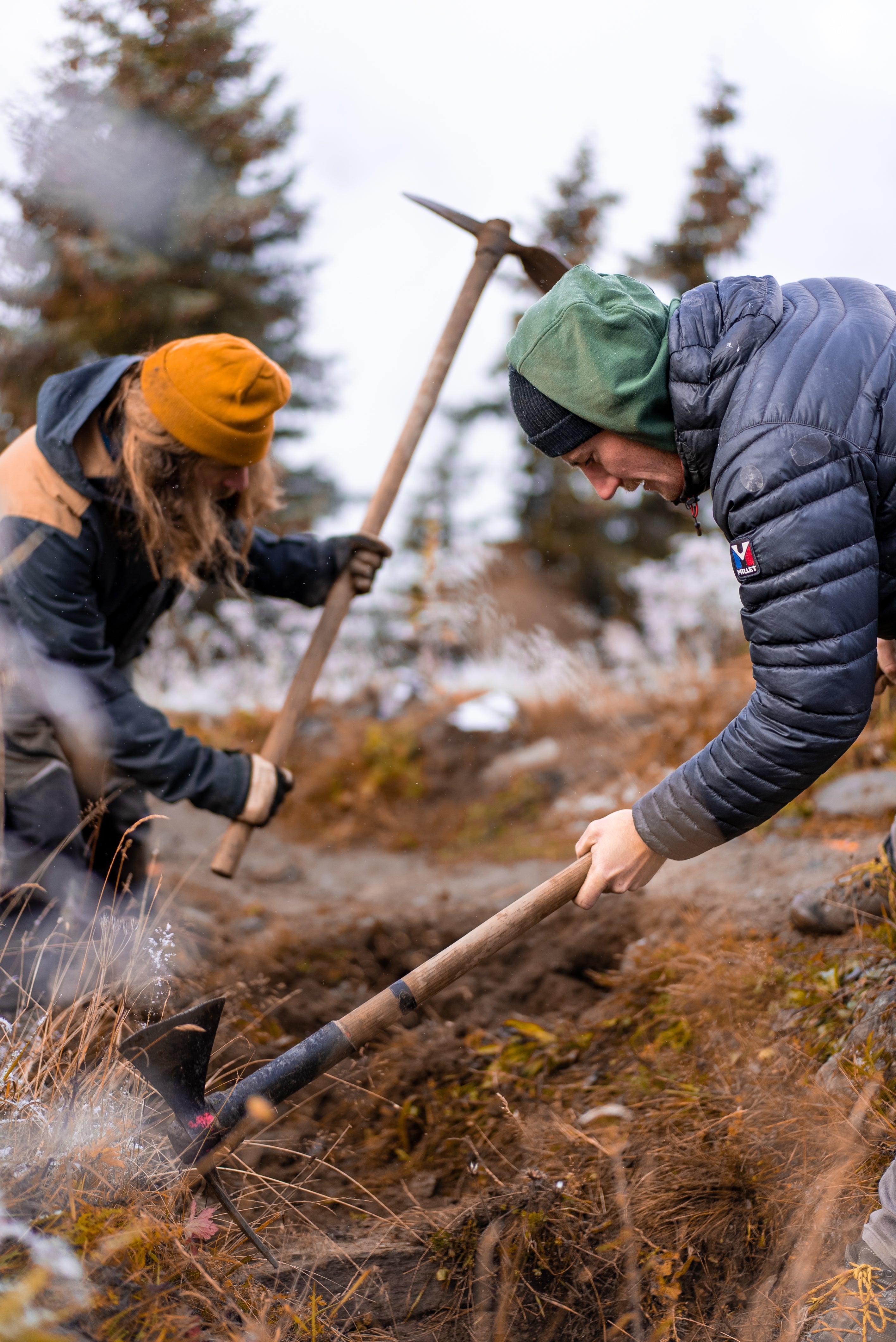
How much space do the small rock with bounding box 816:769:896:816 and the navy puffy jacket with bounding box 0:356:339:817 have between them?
305cm

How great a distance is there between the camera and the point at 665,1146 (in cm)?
229

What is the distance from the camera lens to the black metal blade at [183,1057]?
1942mm

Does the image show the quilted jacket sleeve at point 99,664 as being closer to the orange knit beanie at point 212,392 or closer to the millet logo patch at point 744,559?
the orange knit beanie at point 212,392

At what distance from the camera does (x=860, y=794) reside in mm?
4625

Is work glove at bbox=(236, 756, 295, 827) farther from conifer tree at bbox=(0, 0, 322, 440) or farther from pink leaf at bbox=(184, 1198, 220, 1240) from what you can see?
conifer tree at bbox=(0, 0, 322, 440)

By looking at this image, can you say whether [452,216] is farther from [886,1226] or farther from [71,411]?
[886,1226]

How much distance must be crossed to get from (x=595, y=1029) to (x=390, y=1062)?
70cm

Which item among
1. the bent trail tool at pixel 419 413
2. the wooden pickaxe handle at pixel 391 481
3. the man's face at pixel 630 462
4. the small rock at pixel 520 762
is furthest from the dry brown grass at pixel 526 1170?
the small rock at pixel 520 762

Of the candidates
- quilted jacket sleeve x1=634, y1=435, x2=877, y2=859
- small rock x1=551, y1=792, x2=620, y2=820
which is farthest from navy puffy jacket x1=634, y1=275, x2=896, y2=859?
small rock x1=551, y1=792, x2=620, y2=820

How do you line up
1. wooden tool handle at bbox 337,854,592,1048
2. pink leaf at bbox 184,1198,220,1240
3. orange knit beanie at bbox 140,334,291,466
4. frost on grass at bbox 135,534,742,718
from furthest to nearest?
1. frost on grass at bbox 135,534,742,718
2. orange knit beanie at bbox 140,334,291,466
3. wooden tool handle at bbox 337,854,592,1048
4. pink leaf at bbox 184,1198,220,1240

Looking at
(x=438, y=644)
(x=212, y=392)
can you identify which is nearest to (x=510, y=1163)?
(x=212, y=392)

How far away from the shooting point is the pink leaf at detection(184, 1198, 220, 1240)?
1.78 m

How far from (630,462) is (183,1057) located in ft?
5.32

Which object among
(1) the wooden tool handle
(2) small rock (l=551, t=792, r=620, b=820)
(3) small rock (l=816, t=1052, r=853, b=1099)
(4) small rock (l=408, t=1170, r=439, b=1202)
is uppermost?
(1) the wooden tool handle
